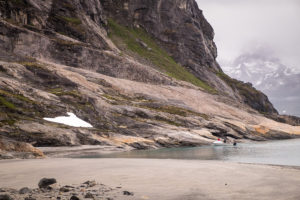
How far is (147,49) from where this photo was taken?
169 m

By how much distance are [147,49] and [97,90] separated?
9181 centimetres

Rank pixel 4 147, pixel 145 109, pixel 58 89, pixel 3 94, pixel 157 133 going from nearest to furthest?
pixel 4 147
pixel 3 94
pixel 157 133
pixel 58 89
pixel 145 109

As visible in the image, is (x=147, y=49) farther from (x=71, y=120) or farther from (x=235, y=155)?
(x=235, y=155)

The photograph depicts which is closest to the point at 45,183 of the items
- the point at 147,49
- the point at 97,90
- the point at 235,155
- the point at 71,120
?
the point at 235,155

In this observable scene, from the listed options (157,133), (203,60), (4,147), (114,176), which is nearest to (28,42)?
(157,133)

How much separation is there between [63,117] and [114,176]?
42.0 meters

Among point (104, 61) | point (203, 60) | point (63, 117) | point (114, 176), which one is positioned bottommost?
point (114, 176)

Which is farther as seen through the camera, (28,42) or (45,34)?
(45,34)

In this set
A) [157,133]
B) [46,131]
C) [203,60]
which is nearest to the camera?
[46,131]

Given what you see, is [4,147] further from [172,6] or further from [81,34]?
[172,6]

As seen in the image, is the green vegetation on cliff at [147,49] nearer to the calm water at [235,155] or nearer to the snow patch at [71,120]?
the snow patch at [71,120]

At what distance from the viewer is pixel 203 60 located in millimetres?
191875

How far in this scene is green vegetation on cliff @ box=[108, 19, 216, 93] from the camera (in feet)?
501

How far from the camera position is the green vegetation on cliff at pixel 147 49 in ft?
501
